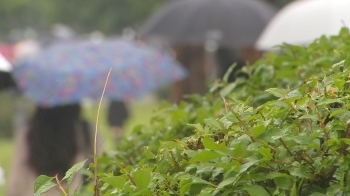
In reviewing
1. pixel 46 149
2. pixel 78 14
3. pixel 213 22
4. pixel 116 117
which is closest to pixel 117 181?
pixel 46 149

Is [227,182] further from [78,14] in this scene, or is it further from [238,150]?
[78,14]

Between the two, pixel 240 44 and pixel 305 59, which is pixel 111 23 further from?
pixel 305 59

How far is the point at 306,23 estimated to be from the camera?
7621 mm

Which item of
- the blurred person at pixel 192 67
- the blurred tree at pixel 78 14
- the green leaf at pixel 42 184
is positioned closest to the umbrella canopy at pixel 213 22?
the blurred person at pixel 192 67

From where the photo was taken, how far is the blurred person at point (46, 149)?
18.2 ft

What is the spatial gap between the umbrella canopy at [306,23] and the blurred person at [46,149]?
2.00m

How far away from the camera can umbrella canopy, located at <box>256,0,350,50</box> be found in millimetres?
6977

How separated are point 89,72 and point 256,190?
279 inches

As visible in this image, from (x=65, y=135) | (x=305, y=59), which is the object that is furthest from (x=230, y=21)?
(x=305, y=59)

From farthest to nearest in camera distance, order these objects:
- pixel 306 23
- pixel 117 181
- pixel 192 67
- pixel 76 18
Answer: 1. pixel 76 18
2. pixel 192 67
3. pixel 306 23
4. pixel 117 181

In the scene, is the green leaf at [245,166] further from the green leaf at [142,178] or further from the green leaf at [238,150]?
the green leaf at [142,178]

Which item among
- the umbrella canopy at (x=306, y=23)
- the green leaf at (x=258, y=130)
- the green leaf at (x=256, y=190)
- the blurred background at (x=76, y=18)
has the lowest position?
the green leaf at (x=256, y=190)

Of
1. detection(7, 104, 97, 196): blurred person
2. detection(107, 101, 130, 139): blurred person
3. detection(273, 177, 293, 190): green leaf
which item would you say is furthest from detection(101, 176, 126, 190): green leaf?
detection(107, 101, 130, 139): blurred person

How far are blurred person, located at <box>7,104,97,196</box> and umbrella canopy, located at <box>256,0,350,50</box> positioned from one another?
1996mm
